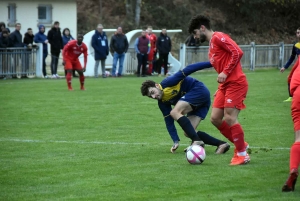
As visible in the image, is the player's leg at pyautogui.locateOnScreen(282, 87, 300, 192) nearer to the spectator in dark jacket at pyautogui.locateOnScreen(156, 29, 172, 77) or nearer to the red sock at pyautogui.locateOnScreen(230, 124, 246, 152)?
the red sock at pyautogui.locateOnScreen(230, 124, 246, 152)

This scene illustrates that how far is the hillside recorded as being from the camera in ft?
151

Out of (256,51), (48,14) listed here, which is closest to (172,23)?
(48,14)

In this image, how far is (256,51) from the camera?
34.0 m

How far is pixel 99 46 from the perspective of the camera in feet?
92.1

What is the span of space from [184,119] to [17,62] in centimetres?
1833

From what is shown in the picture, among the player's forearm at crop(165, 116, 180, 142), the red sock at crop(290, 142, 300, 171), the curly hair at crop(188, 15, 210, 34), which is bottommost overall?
the player's forearm at crop(165, 116, 180, 142)

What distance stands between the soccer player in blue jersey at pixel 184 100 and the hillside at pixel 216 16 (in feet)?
111

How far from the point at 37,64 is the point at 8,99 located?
888 centimetres

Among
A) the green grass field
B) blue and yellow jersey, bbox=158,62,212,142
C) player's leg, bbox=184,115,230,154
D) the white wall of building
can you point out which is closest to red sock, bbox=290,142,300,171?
the green grass field

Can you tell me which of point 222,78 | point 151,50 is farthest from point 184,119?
point 151,50

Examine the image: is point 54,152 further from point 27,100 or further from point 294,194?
point 27,100

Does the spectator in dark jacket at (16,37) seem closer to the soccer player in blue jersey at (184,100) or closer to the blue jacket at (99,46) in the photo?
the blue jacket at (99,46)

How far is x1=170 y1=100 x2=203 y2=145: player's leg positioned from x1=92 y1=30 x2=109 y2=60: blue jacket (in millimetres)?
18296

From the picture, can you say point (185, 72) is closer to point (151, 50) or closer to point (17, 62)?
point (17, 62)
